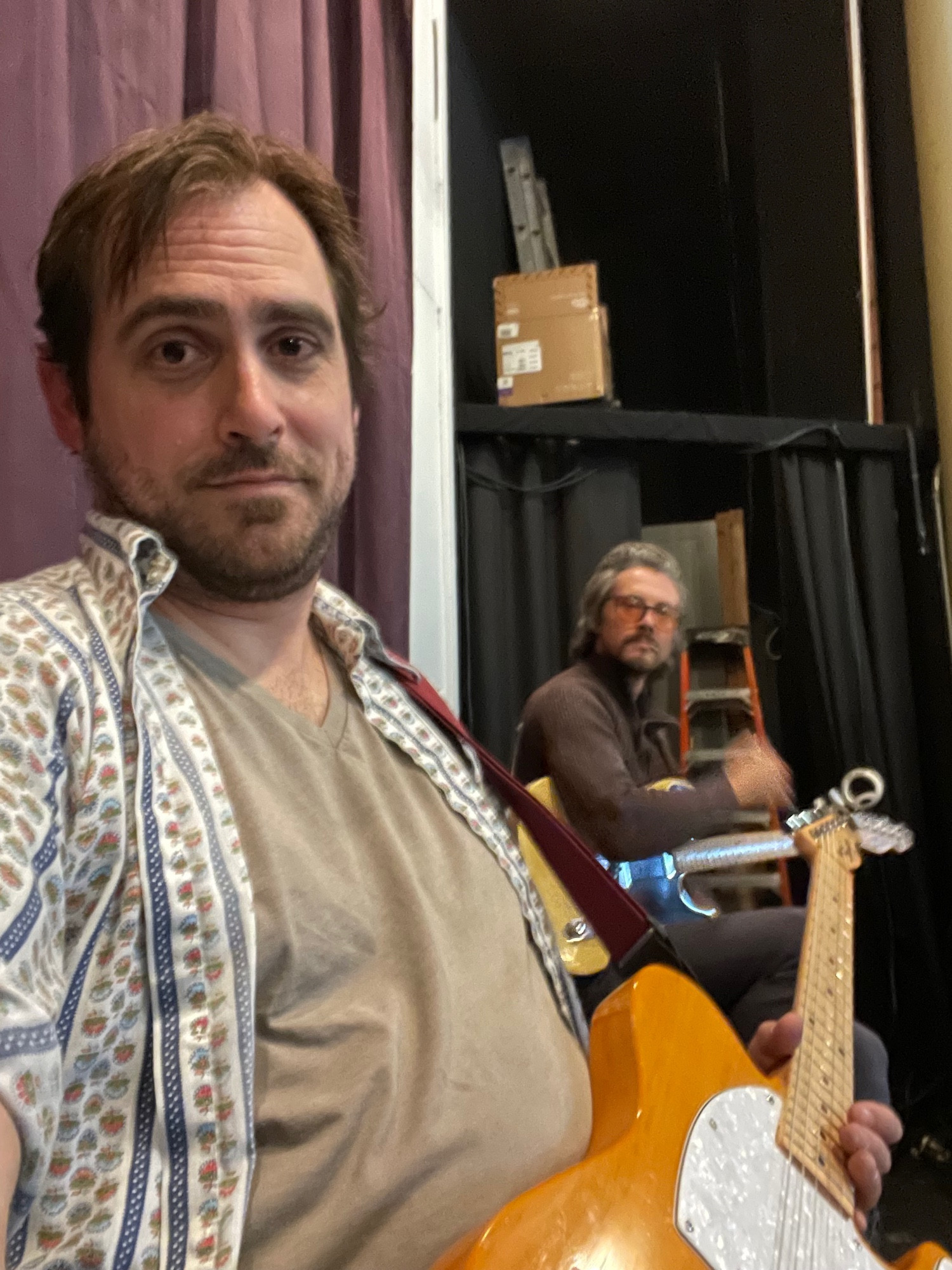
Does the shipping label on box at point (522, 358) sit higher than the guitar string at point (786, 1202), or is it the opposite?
the shipping label on box at point (522, 358)

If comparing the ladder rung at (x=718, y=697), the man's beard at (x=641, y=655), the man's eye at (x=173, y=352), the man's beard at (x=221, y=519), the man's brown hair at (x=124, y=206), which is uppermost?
the man's brown hair at (x=124, y=206)

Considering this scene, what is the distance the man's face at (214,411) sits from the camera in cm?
68

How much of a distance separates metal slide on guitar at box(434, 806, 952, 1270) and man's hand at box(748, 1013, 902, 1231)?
11 millimetres

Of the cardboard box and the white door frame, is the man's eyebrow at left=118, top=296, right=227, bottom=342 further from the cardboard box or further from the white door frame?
the cardboard box

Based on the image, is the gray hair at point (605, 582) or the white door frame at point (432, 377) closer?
the white door frame at point (432, 377)

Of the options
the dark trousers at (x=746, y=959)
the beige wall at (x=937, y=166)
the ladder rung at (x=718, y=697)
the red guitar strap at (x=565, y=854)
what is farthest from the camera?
the ladder rung at (x=718, y=697)

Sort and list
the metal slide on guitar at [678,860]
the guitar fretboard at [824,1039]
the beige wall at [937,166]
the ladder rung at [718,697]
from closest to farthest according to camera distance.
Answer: the guitar fretboard at [824,1039] < the metal slide on guitar at [678,860] < the beige wall at [937,166] < the ladder rung at [718,697]

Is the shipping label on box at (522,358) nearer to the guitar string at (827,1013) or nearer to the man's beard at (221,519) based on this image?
the guitar string at (827,1013)

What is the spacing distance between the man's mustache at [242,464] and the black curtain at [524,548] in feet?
4.31

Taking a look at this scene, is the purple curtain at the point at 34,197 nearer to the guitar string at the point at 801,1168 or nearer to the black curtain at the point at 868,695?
the guitar string at the point at 801,1168

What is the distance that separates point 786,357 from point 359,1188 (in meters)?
2.50

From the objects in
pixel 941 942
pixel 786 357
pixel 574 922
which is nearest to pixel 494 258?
pixel 786 357

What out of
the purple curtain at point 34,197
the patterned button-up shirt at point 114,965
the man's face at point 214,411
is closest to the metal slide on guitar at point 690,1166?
the patterned button-up shirt at point 114,965

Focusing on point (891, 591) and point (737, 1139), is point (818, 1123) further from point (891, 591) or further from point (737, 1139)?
point (891, 591)
